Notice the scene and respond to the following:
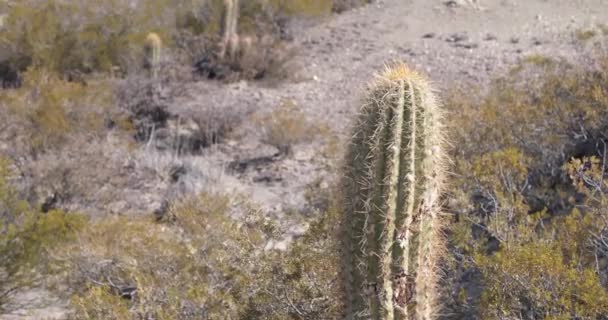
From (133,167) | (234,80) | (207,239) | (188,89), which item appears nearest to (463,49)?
(234,80)

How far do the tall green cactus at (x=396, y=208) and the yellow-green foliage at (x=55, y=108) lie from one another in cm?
661

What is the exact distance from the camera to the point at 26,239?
5879 mm

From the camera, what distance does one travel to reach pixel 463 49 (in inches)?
551

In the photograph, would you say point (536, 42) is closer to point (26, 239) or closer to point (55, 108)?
point (55, 108)

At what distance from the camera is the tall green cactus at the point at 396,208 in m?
3.10

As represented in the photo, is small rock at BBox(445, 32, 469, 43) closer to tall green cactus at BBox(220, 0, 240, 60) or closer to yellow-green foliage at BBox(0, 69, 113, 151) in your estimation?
tall green cactus at BBox(220, 0, 240, 60)

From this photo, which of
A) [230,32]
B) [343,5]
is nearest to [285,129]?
[230,32]

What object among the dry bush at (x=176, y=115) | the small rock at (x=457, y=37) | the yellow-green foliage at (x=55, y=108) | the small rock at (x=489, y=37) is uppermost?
the small rock at (x=489, y=37)

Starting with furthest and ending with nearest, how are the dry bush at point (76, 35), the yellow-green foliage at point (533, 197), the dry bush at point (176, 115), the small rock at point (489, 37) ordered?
the small rock at point (489, 37)
the dry bush at point (76, 35)
the dry bush at point (176, 115)
the yellow-green foliage at point (533, 197)

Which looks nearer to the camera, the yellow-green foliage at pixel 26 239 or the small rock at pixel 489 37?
the yellow-green foliage at pixel 26 239

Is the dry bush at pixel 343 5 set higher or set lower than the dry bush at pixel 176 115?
higher

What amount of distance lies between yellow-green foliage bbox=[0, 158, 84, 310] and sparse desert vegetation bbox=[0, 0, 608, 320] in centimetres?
2

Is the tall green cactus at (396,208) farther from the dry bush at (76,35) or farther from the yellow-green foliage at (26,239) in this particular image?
the dry bush at (76,35)

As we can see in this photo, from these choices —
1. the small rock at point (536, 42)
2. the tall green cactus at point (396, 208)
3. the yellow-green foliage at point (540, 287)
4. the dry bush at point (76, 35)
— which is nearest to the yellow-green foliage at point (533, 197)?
the yellow-green foliage at point (540, 287)
